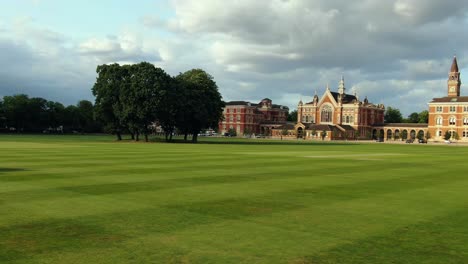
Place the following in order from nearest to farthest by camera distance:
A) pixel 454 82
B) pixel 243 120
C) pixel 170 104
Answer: pixel 170 104, pixel 454 82, pixel 243 120

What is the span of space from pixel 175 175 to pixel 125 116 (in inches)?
2205

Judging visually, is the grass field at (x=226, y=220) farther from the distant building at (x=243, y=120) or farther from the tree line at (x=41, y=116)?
the distant building at (x=243, y=120)

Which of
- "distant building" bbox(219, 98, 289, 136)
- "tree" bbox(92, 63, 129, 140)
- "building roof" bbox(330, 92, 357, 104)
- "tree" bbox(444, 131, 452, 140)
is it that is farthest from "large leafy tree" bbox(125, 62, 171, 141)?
"building roof" bbox(330, 92, 357, 104)

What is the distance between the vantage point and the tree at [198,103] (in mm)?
81438

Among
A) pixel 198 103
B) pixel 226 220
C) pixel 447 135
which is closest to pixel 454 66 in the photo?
pixel 447 135

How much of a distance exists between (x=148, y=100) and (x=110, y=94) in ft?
29.0

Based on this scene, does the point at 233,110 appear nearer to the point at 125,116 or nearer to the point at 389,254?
the point at 125,116

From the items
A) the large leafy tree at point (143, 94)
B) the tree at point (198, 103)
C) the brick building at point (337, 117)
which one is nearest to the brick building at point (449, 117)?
the brick building at point (337, 117)

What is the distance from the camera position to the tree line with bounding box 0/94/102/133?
433 ft

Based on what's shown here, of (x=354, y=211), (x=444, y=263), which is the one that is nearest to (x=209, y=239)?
(x=444, y=263)

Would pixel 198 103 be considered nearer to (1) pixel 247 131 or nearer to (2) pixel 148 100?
(2) pixel 148 100

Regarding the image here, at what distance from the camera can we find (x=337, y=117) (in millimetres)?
174875

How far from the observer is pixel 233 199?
1446cm

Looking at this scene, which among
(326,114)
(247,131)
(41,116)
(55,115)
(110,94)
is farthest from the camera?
(247,131)
